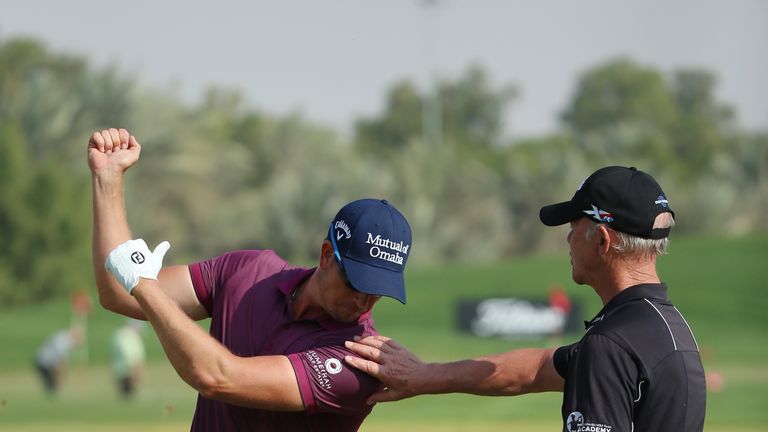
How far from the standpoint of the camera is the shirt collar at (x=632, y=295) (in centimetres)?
430

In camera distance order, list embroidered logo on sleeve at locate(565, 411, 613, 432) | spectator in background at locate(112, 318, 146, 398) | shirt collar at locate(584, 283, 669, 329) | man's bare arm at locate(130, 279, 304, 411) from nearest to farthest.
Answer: embroidered logo on sleeve at locate(565, 411, 613, 432)
man's bare arm at locate(130, 279, 304, 411)
shirt collar at locate(584, 283, 669, 329)
spectator in background at locate(112, 318, 146, 398)

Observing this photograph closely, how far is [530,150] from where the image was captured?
87.1 meters

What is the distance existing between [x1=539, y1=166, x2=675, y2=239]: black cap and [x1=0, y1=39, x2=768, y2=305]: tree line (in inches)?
1461

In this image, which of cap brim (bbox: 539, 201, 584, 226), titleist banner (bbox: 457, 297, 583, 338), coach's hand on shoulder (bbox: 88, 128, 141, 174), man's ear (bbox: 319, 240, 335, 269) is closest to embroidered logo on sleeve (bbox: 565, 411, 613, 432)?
cap brim (bbox: 539, 201, 584, 226)

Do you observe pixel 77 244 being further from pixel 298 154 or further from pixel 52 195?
pixel 298 154

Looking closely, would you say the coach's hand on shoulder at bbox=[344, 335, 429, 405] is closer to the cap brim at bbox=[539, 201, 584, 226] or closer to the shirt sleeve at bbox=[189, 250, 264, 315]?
the shirt sleeve at bbox=[189, 250, 264, 315]

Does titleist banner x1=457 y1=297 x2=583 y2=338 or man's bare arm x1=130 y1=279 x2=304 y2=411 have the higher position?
titleist banner x1=457 y1=297 x2=583 y2=338

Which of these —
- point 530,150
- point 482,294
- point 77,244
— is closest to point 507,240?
point 482,294

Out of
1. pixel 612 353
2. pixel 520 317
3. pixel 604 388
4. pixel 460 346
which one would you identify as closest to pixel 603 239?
pixel 612 353

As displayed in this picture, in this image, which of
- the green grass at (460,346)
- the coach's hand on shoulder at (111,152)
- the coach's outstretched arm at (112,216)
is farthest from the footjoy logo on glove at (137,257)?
the green grass at (460,346)

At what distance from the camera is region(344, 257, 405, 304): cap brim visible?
15.0ft

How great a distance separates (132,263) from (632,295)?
182cm

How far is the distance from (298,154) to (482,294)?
67.7 feet

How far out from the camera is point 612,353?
4.04m
